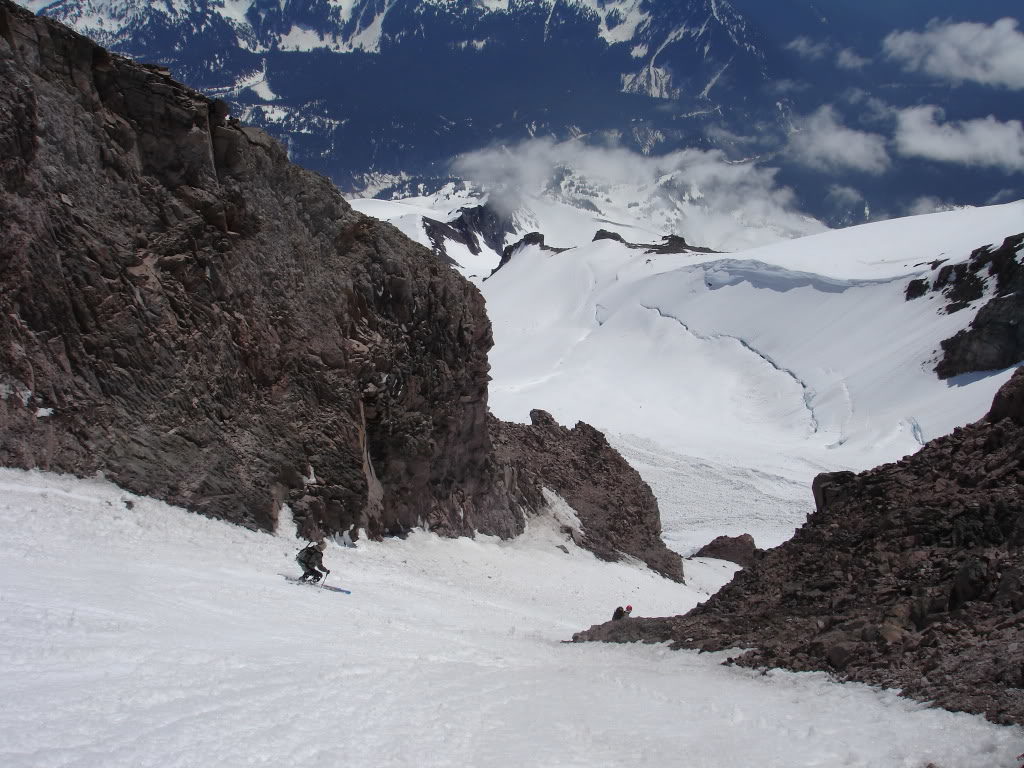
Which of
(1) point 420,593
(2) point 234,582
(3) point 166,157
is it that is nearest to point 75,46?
(3) point 166,157

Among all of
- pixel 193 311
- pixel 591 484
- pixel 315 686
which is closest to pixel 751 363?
pixel 591 484

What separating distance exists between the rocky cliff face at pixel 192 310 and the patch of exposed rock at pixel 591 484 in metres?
6.22

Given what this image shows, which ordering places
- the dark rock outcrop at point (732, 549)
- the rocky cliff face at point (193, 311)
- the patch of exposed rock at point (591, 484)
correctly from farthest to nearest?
the dark rock outcrop at point (732, 549) → the patch of exposed rock at point (591, 484) → the rocky cliff face at point (193, 311)

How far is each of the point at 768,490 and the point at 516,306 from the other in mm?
50436

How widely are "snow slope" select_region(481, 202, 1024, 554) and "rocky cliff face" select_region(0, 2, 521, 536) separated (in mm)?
19205

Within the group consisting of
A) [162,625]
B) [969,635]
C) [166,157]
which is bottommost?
[162,625]

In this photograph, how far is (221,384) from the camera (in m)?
14.5

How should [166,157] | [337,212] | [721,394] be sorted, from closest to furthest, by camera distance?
[166,157] → [337,212] → [721,394]

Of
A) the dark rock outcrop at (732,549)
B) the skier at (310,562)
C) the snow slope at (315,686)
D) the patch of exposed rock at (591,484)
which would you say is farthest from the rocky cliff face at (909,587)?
the dark rock outcrop at (732,549)

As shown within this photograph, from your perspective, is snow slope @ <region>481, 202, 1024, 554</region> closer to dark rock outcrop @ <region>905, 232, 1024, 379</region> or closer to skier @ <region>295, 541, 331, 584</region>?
dark rock outcrop @ <region>905, 232, 1024, 379</region>

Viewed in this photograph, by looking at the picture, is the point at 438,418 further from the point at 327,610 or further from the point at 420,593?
the point at 327,610

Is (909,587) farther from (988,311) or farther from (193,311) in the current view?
(988,311)

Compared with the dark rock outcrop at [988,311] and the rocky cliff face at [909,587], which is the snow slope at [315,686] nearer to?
the rocky cliff face at [909,587]

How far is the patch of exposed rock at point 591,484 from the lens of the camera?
2469cm
